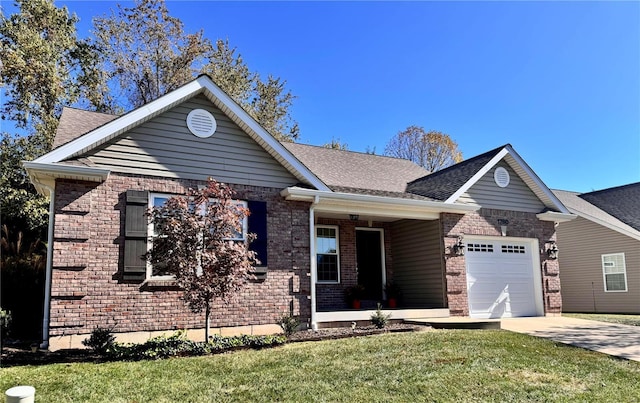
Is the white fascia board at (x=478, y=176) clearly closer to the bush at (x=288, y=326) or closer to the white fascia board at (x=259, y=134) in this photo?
the white fascia board at (x=259, y=134)

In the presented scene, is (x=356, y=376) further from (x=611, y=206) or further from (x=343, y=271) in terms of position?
(x=611, y=206)

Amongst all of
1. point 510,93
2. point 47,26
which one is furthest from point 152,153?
point 47,26

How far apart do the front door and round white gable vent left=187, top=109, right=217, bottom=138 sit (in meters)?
6.08

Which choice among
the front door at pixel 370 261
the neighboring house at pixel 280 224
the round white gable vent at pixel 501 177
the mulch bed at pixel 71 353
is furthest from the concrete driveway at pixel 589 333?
the round white gable vent at pixel 501 177

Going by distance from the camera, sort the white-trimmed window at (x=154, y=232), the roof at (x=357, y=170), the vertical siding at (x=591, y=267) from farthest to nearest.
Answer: the vertical siding at (x=591, y=267) → the roof at (x=357, y=170) → the white-trimmed window at (x=154, y=232)

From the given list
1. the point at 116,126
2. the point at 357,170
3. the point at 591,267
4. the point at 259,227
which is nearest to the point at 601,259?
the point at 591,267

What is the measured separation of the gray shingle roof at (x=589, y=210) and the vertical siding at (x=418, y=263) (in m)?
9.45

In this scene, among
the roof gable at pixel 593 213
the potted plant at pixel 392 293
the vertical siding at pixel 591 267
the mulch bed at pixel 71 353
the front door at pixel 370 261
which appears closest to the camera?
the mulch bed at pixel 71 353

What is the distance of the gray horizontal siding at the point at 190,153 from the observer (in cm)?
997

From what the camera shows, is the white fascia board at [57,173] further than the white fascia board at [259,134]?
No

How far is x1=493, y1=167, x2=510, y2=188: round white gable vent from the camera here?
1503 cm

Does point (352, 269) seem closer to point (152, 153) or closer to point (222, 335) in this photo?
point (222, 335)

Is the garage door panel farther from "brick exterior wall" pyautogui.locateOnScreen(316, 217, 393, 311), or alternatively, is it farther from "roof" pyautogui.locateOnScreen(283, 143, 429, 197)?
"brick exterior wall" pyautogui.locateOnScreen(316, 217, 393, 311)

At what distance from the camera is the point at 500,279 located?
48.7 feet
